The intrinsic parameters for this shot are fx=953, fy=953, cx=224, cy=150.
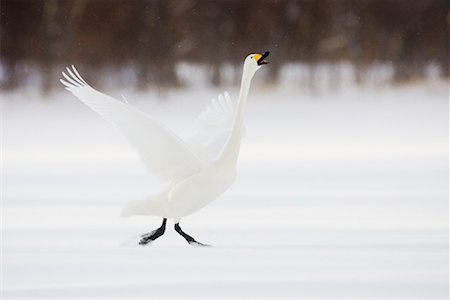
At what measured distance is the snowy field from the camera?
3.99 metres

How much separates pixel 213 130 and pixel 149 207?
2.48ft

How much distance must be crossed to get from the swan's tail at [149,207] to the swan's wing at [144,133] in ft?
0.60

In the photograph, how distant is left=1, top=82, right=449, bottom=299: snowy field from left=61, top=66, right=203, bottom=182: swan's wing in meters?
0.44

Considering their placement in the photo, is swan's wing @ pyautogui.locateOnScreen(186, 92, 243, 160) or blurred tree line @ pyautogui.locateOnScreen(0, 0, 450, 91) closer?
swan's wing @ pyautogui.locateOnScreen(186, 92, 243, 160)

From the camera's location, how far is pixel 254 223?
5.51m

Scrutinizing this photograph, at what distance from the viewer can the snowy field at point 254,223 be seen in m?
3.99

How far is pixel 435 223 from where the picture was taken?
5.43 metres

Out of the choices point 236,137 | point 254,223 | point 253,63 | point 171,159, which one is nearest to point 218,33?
point 254,223

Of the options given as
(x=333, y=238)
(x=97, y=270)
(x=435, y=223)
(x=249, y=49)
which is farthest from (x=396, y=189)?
(x=249, y=49)

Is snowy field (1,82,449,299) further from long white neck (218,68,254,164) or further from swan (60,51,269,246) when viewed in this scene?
long white neck (218,68,254,164)

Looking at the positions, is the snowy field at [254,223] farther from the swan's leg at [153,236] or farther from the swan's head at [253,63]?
the swan's head at [253,63]

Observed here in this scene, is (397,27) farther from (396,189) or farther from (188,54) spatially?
(396,189)

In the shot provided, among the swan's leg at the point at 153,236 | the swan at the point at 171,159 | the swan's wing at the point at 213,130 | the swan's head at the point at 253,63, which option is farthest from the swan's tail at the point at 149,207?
the swan's head at the point at 253,63

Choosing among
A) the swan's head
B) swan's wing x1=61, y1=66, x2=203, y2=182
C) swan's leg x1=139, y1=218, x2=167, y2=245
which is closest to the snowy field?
swan's leg x1=139, y1=218, x2=167, y2=245
